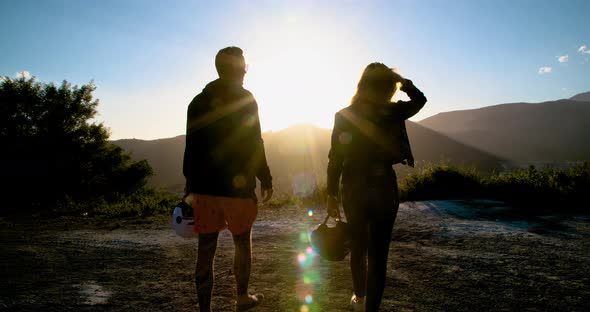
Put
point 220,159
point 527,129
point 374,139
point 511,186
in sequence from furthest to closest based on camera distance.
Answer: point 527,129
point 511,186
point 220,159
point 374,139

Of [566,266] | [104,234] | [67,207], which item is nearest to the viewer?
[566,266]

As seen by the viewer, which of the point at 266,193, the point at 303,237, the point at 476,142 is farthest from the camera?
the point at 476,142

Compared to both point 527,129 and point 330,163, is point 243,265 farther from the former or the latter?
point 527,129

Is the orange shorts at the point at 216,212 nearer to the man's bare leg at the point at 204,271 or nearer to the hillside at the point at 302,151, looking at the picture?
the man's bare leg at the point at 204,271

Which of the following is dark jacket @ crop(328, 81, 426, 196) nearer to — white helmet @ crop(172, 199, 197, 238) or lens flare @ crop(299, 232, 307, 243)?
white helmet @ crop(172, 199, 197, 238)

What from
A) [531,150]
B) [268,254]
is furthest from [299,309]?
[531,150]

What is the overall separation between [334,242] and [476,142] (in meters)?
76.7

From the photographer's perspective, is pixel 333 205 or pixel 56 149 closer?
pixel 333 205

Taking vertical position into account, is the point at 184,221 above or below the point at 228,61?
below

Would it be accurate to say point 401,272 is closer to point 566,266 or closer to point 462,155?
point 566,266

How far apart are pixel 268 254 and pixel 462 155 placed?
62.0 m

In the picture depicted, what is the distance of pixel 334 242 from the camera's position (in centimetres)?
293

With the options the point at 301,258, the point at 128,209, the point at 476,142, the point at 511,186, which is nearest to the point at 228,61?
the point at 301,258

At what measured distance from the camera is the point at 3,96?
24922 mm
